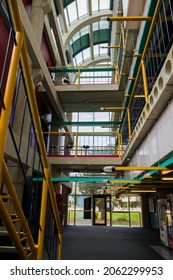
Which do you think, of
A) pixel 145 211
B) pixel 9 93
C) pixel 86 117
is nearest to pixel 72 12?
pixel 86 117

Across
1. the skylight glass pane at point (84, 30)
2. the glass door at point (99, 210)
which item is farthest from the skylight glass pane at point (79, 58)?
the glass door at point (99, 210)

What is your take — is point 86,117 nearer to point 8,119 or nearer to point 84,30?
point 84,30

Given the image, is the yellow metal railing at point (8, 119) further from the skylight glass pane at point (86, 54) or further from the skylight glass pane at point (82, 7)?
the skylight glass pane at point (86, 54)

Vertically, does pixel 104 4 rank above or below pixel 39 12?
above

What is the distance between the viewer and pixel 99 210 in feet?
44.3

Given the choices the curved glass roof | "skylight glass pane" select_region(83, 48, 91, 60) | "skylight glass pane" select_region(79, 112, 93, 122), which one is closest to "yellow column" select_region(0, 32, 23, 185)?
the curved glass roof

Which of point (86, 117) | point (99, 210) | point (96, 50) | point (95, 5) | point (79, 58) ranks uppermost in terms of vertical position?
point (95, 5)

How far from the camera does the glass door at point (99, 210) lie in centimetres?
1335

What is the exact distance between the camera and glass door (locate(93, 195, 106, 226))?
43.8 ft

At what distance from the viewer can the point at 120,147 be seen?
7.18m

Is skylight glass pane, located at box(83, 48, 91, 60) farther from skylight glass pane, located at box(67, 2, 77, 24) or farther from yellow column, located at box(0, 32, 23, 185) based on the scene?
yellow column, located at box(0, 32, 23, 185)

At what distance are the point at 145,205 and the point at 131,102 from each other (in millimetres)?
10433
